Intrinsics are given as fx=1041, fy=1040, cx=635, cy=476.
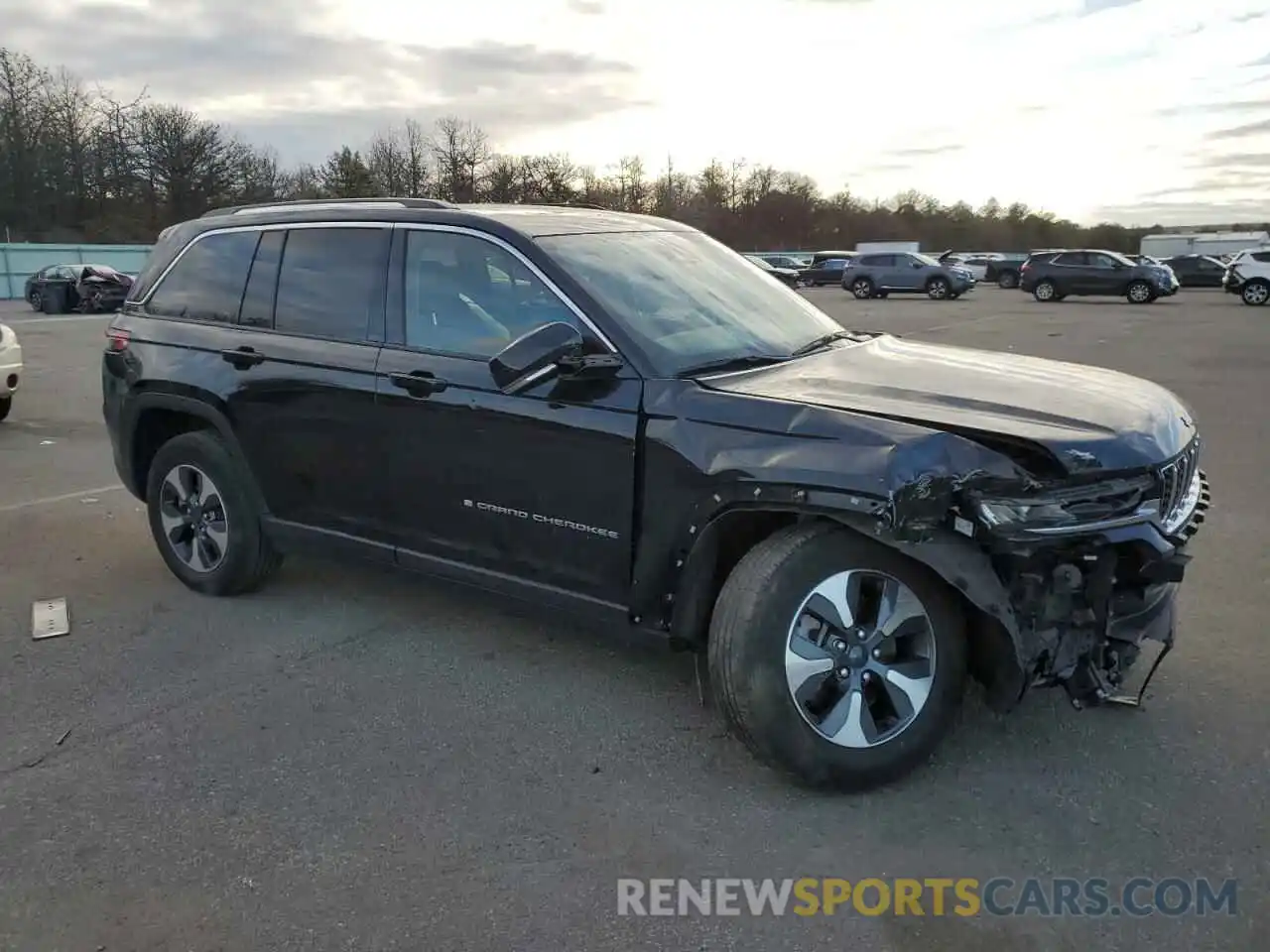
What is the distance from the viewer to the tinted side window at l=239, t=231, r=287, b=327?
4883mm

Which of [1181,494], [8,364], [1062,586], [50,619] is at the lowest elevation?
[50,619]

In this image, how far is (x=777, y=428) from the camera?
3.33 metres

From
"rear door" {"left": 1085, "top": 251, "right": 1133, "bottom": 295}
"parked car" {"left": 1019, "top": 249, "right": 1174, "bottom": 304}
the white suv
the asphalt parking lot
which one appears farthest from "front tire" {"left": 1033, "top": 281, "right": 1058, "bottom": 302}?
the asphalt parking lot

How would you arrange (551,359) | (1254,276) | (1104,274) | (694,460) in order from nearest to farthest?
(694,460)
(551,359)
(1254,276)
(1104,274)

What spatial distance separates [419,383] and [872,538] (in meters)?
1.94

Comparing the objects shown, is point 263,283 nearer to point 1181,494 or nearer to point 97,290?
→ point 1181,494

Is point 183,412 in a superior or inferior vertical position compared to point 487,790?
superior

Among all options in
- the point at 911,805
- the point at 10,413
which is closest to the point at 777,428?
the point at 911,805

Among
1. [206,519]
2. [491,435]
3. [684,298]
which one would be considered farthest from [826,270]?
[491,435]

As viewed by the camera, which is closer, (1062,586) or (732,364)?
(1062,586)

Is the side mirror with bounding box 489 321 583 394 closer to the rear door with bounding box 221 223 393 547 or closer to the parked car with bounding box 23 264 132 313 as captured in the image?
the rear door with bounding box 221 223 393 547

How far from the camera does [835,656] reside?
3334 mm

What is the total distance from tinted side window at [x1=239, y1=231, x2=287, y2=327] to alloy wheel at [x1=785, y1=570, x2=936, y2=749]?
9.78 feet

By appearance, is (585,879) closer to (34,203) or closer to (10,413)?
(10,413)
